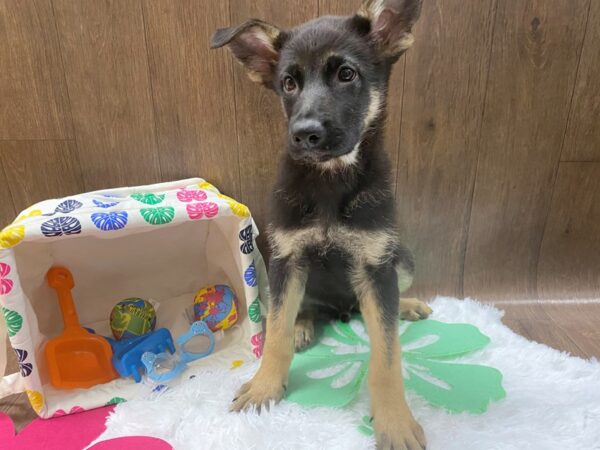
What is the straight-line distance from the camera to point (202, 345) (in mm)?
1928

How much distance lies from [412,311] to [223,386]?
3.41 feet

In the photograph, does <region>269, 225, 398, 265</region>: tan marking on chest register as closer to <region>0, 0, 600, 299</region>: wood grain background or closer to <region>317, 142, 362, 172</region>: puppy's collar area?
<region>317, 142, 362, 172</region>: puppy's collar area

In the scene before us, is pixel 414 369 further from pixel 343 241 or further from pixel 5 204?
pixel 5 204

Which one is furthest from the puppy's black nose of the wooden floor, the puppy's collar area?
the wooden floor

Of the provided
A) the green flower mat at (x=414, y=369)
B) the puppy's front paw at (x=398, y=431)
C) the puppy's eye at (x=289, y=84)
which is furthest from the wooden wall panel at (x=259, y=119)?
the puppy's front paw at (x=398, y=431)

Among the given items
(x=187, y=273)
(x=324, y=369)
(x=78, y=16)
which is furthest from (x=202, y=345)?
(x=78, y=16)

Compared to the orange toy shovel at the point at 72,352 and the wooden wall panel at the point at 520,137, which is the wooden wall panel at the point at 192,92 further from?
the wooden wall panel at the point at 520,137

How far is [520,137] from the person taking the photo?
217 cm

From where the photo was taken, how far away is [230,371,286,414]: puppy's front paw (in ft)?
4.92

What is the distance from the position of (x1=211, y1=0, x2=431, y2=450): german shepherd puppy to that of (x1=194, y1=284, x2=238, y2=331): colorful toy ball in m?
0.47

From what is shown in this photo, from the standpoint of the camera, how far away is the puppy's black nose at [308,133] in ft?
4.03

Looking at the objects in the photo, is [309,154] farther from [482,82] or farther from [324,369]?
[482,82]

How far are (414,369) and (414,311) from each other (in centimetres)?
41

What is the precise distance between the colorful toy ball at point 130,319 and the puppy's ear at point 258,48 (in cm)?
118
